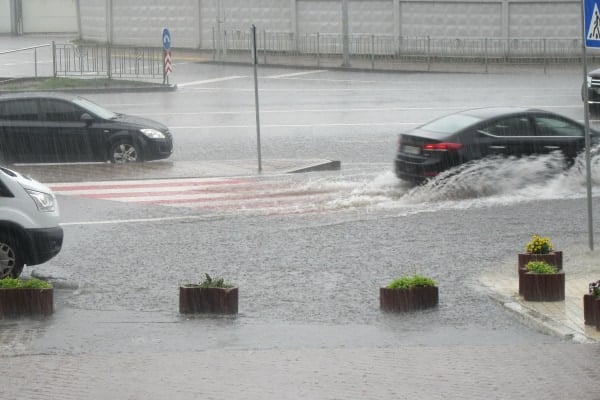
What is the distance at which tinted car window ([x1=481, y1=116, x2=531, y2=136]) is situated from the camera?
18.5 meters

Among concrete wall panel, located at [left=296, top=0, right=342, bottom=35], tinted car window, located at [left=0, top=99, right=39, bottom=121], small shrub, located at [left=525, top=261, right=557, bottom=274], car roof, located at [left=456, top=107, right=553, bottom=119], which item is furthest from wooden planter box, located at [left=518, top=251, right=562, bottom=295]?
concrete wall panel, located at [left=296, top=0, right=342, bottom=35]

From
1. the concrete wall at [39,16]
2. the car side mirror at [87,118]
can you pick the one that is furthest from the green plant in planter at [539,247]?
the concrete wall at [39,16]

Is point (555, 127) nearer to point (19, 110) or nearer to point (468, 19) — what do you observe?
point (19, 110)

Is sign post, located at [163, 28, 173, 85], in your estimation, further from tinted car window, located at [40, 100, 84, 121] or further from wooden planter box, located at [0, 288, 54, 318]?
wooden planter box, located at [0, 288, 54, 318]

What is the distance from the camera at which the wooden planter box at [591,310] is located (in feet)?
32.8

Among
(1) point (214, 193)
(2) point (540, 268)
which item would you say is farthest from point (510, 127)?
(2) point (540, 268)

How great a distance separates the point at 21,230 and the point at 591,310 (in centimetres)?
566

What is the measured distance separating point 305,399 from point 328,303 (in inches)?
136

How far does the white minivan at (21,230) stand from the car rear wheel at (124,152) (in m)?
9.85

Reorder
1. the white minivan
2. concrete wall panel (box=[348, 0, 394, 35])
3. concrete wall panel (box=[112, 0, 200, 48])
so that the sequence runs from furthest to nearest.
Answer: concrete wall panel (box=[112, 0, 200, 48]) < concrete wall panel (box=[348, 0, 394, 35]) < the white minivan

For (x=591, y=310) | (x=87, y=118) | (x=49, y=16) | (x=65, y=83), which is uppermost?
(x=49, y=16)

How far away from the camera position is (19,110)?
21953 millimetres

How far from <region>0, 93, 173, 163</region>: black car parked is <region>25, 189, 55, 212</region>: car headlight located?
959cm

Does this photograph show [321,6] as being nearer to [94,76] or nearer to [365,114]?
[94,76]
